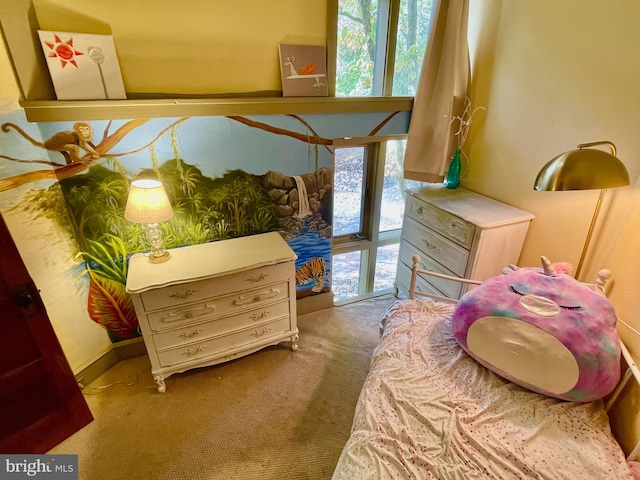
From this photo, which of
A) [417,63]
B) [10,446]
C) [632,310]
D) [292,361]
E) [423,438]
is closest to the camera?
[423,438]

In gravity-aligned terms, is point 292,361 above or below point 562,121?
below

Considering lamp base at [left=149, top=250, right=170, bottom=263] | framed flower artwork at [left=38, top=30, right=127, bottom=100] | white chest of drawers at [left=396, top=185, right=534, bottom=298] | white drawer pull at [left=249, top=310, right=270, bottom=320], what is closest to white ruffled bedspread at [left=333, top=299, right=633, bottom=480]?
white chest of drawers at [left=396, top=185, right=534, bottom=298]

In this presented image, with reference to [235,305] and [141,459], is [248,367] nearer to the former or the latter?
[235,305]

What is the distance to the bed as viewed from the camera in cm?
106

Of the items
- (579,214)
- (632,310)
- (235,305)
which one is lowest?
(235,305)

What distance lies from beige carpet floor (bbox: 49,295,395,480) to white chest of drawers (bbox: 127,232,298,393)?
0.52 ft

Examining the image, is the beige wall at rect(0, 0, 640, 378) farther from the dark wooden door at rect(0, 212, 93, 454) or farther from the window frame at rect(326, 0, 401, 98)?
the dark wooden door at rect(0, 212, 93, 454)

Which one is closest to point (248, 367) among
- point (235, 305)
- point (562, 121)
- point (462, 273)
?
point (235, 305)

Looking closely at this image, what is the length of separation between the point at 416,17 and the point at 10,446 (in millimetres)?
3383

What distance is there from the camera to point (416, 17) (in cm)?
234

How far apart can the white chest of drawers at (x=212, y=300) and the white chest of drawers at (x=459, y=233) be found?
102 cm

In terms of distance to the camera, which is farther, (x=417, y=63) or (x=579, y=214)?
(x=417, y=63)

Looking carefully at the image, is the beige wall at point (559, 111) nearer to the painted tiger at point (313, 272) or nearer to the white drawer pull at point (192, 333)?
the painted tiger at point (313, 272)

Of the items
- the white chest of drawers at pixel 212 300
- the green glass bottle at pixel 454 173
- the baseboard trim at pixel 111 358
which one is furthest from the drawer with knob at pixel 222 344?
the green glass bottle at pixel 454 173
